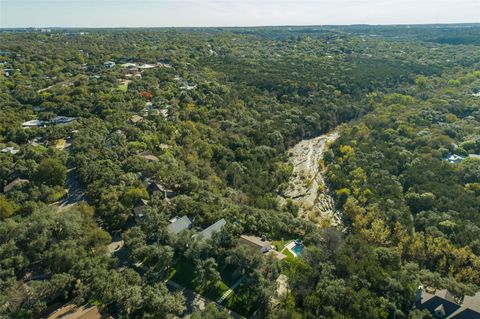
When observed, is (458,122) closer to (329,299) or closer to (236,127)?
(236,127)

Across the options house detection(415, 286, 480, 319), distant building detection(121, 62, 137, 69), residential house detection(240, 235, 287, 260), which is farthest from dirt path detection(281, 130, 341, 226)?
distant building detection(121, 62, 137, 69)

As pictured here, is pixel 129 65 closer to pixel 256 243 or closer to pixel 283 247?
pixel 256 243

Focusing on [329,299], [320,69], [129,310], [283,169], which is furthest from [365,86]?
[129,310]

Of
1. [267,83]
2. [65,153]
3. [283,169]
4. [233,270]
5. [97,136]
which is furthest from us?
[267,83]

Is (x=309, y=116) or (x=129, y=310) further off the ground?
(x=309, y=116)

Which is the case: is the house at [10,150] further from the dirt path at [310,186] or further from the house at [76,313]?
the dirt path at [310,186]

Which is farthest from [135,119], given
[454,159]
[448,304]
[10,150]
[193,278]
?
[454,159]

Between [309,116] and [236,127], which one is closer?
[236,127]
